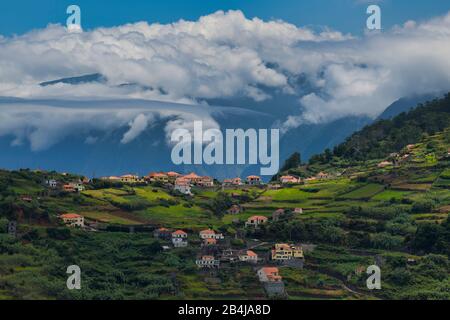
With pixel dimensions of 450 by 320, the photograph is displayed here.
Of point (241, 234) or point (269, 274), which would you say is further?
point (241, 234)

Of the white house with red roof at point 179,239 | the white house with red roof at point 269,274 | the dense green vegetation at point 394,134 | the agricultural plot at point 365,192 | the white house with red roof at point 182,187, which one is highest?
the dense green vegetation at point 394,134

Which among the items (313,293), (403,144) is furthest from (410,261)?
(403,144)

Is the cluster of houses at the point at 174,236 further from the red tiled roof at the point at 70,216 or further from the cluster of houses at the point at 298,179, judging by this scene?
the cluster of houses at the point at 298,179

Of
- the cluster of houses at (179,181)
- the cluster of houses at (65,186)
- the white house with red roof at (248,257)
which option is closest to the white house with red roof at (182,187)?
the cluster of houses at (179,181)

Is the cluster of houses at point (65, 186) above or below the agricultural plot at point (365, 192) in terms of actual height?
above

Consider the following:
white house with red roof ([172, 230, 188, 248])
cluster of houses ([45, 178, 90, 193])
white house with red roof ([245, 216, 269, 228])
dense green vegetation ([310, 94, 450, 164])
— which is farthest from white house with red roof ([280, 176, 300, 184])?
white house with red roof ([172, 230, 188, 248])

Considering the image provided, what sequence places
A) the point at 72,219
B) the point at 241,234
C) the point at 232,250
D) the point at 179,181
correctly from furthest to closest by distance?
1. the point at 179,181
2. the point at 241,234
3. the point at 72,219
4. the point at 232,250

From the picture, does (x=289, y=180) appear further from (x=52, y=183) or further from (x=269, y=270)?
(x=269, y=270)

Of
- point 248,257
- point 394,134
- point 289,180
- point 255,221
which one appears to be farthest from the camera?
point 394,134

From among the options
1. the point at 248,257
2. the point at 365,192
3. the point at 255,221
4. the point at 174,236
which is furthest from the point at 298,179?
the point at 248,257

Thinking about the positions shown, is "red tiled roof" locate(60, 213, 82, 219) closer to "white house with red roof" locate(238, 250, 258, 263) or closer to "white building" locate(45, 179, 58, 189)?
"white building" locate(45, 179, 58, 189)
